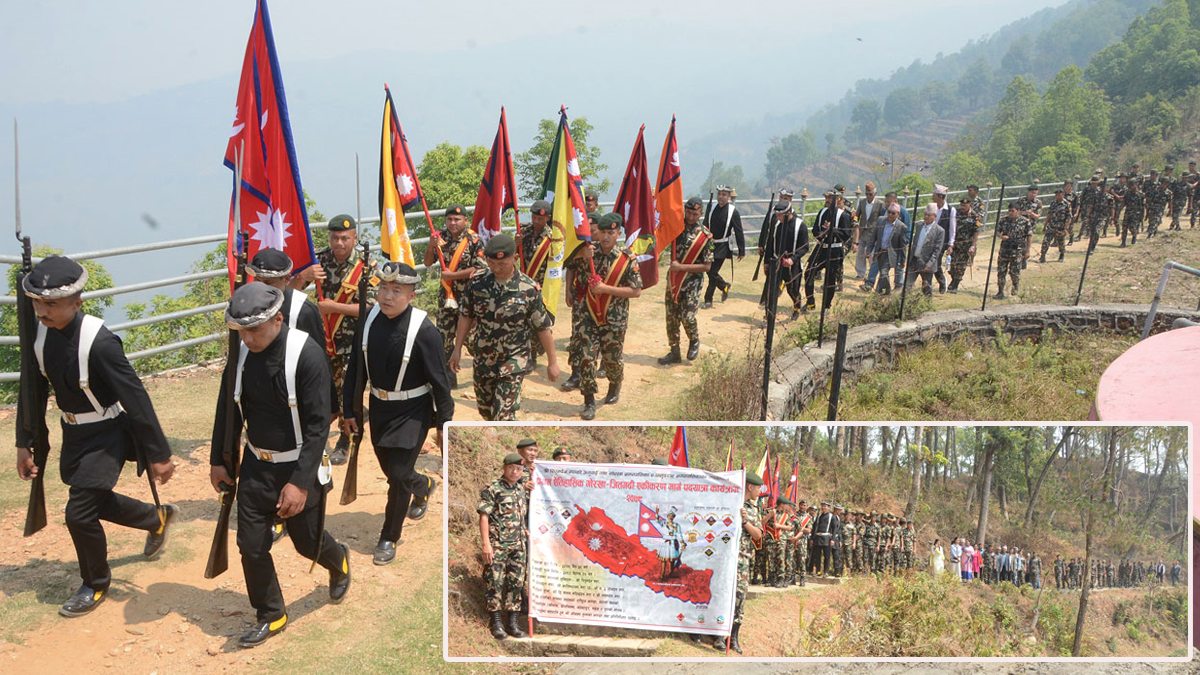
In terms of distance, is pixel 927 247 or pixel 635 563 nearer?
pixel 635 563

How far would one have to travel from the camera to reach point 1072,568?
9.67ft

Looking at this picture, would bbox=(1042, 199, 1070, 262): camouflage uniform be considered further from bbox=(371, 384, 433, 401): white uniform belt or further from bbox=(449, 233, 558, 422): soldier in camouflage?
bbox=(371, 384, 433, 401): white uniform belt

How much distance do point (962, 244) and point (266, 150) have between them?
39.9ft

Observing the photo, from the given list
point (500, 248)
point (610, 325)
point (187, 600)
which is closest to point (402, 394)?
point (500, 248)

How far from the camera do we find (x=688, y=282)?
9.69 metres

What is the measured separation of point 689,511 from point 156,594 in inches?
140

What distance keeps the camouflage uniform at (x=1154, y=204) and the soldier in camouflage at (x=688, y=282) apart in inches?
650

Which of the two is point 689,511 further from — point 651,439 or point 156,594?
point 156,594

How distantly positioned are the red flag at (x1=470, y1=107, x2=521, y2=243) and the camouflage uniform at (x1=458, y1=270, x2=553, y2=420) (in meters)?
2.45

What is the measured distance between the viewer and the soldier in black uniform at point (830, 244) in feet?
39.1

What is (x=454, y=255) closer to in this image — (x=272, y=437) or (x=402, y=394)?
(x=402, y=394)

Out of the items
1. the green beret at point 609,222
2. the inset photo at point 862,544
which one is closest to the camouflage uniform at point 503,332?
the green beret at point 609,222

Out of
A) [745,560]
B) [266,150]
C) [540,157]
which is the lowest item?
[745,560]

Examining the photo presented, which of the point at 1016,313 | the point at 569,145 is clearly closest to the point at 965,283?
the point at 1016,313
